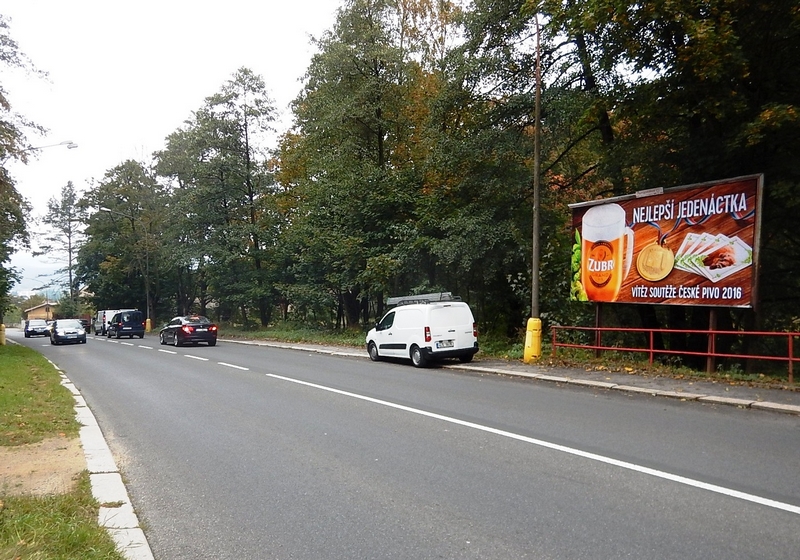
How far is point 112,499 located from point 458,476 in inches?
122

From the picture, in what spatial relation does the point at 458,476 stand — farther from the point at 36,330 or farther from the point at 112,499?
the point at 36,330

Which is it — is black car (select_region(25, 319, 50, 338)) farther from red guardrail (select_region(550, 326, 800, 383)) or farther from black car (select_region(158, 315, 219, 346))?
red guardrail (select_region(550, 326, 800, 383))

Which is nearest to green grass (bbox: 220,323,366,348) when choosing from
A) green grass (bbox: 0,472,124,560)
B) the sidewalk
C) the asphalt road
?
the sidewalk

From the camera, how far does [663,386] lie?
37.4ft

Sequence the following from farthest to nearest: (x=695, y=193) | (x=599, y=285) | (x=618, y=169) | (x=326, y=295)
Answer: (x=326, y=295), (x=618, y=169), (x=599, y=285), (x=695, y=193)

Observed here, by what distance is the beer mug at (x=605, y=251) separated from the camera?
49.1 ft

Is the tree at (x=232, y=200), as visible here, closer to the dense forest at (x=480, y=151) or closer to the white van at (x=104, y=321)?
the dense forest at (x=480, y=151)

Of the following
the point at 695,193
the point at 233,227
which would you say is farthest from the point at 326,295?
the point at 695,193

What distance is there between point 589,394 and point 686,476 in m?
5.57

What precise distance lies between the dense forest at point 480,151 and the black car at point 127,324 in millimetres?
4976

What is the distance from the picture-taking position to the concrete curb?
4.25m

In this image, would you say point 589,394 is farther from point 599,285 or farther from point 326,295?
point 326,295

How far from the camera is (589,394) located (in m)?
11.2

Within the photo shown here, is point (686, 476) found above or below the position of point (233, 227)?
below
